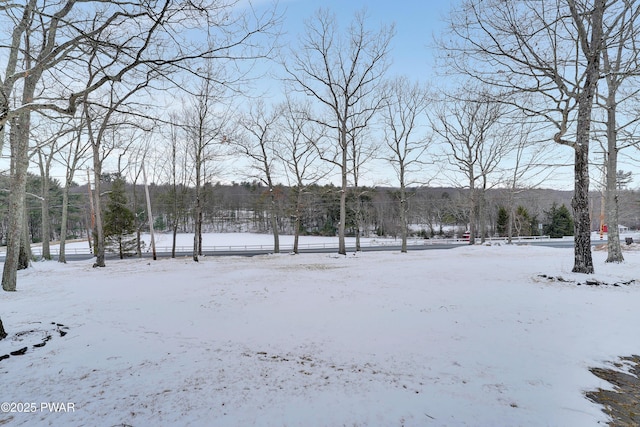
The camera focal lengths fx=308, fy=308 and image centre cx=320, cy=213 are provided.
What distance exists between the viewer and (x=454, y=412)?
2744 millimetres

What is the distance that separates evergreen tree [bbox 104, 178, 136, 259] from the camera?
80.4 feet

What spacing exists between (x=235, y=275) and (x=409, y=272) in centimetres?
572

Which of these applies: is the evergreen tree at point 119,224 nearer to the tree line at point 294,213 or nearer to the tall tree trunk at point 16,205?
the tree line at point 294,213

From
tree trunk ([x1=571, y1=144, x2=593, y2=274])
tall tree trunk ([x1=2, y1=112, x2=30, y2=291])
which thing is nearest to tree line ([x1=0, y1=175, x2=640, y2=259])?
tree trunk ([x1=571, y1=144, x2=593, y2=274])

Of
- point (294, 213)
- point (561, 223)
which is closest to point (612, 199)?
point (294, 213)

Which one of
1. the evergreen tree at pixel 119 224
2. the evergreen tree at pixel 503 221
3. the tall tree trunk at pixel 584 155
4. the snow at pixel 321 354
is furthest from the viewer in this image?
the evergreen tree at pixel 503 221

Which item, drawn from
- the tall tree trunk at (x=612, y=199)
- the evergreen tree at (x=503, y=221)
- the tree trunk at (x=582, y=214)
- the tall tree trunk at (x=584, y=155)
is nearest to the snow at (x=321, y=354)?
the tree trunk at (x=582, y=214)

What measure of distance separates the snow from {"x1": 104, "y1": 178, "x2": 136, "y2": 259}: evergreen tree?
63.8 feet

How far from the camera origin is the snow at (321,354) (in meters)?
2.76

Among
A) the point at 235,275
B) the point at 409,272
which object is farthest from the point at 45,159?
the point at 409,272

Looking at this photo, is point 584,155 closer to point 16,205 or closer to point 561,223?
point 16,205

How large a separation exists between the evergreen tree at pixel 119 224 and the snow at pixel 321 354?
19436 millimetres

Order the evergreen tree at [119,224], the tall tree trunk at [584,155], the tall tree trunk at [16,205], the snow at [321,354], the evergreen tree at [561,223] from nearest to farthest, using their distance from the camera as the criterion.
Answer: the snow at [321,354] → the tall tree trunk at [16,205] → the tall tree trunk at [584,155] → the evergreen tree at [119,224] → the evergreen tree at [561,223]

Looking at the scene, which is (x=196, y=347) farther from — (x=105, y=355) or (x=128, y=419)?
(x=128, y=419)
